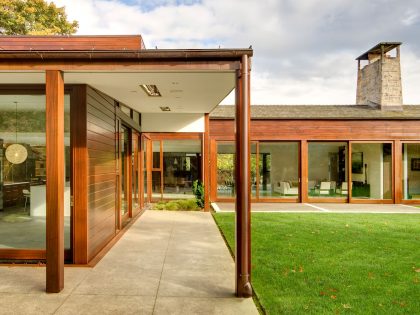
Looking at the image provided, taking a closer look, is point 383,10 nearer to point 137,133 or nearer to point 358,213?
point 358,213

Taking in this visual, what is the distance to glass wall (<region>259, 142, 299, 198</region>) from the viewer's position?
45.4 feet

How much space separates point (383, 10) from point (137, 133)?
15.1 meters

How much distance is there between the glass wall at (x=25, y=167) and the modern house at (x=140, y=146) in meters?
0.02

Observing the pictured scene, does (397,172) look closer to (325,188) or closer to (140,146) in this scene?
(325,188)

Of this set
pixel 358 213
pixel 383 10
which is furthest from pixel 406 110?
pixel 358 213

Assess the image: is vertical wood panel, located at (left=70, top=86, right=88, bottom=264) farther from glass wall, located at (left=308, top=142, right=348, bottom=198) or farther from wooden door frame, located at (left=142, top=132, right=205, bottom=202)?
glass wall, located at (left=308, top=142, right=348, bottom=198)

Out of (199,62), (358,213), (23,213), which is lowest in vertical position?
(358,213)

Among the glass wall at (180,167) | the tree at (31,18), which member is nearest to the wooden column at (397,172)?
the glass wall at (180,167)

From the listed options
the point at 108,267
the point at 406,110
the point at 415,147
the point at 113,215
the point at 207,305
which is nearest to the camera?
the point at 207,305

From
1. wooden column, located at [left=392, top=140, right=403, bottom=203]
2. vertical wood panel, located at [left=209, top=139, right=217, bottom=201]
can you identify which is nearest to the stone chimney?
wooden column, located at [left=392, top=140, right=403, bottom=203]

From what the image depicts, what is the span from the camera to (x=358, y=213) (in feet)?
35.9

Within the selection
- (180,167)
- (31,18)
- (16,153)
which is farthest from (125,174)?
(31,18)

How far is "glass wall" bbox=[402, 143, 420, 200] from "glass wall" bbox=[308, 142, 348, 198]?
8.10ft

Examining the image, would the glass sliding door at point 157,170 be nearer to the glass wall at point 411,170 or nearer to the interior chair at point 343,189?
the interior chair at point 343,189
